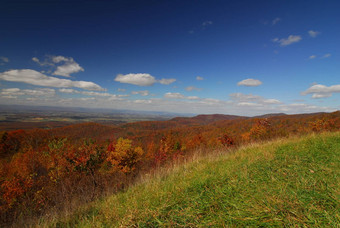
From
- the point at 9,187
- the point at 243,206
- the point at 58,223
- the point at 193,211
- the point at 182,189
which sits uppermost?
the point at 243,206

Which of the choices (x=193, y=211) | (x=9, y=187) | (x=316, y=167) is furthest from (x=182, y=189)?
(x=9, y=187)

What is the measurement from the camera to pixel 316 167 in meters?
2.37

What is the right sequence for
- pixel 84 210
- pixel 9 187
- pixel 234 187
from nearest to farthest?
pixel 234 187
pixel 84 210
pixel 9 187

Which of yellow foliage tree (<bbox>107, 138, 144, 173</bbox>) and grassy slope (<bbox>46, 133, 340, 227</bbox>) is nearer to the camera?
grassy slope (<bbox>46, 133, 340, 227</bbox>)

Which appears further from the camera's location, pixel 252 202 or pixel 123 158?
pixel 123 158

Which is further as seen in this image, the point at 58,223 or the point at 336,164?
the point at 58,223

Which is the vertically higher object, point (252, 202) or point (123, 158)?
point (252, 202)

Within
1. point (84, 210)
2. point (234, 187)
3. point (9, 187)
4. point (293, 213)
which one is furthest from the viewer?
point (9, 187)

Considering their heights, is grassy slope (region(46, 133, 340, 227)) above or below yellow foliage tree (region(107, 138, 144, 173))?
above

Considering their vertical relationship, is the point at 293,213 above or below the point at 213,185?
above

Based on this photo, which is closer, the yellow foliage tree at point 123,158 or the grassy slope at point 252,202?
the grassy slope at point 252,202

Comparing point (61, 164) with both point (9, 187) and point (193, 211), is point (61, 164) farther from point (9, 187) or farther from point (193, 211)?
point (193, 211)

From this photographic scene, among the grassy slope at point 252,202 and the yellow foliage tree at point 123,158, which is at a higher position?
the grassy slope at point 252,202

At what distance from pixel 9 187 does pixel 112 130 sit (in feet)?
288
